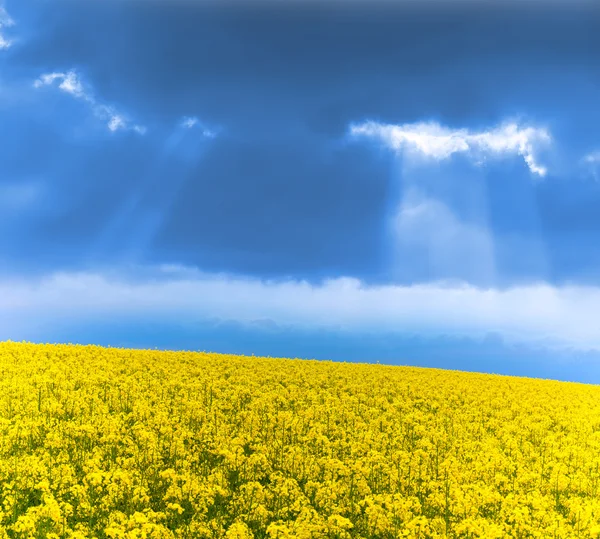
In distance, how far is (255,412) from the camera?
61.5ft

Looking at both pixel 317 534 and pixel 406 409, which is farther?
pixel 406 409

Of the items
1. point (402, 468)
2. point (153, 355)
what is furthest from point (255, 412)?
point (153, 355)

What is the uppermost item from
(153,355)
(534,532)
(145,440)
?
(153,355)

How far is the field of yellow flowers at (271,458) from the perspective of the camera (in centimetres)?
1142

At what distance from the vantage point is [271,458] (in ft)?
49.5

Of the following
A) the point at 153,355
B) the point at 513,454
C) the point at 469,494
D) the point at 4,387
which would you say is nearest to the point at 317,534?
the point at 469,494

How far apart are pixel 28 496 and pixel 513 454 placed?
1496 cm

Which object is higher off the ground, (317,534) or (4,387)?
(4,387)

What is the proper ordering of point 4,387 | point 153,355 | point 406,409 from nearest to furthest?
point 4,387 → point 406,409 → point 153,355

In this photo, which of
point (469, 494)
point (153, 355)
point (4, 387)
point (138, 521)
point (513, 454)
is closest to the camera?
point (138, 521)

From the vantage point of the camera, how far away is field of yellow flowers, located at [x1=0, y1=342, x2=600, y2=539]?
37.5 feet

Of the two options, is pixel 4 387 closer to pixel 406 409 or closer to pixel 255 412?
pixel 255 412

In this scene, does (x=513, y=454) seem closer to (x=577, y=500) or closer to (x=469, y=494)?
(x=577, y=500)

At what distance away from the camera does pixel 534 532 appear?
11.5 metres
